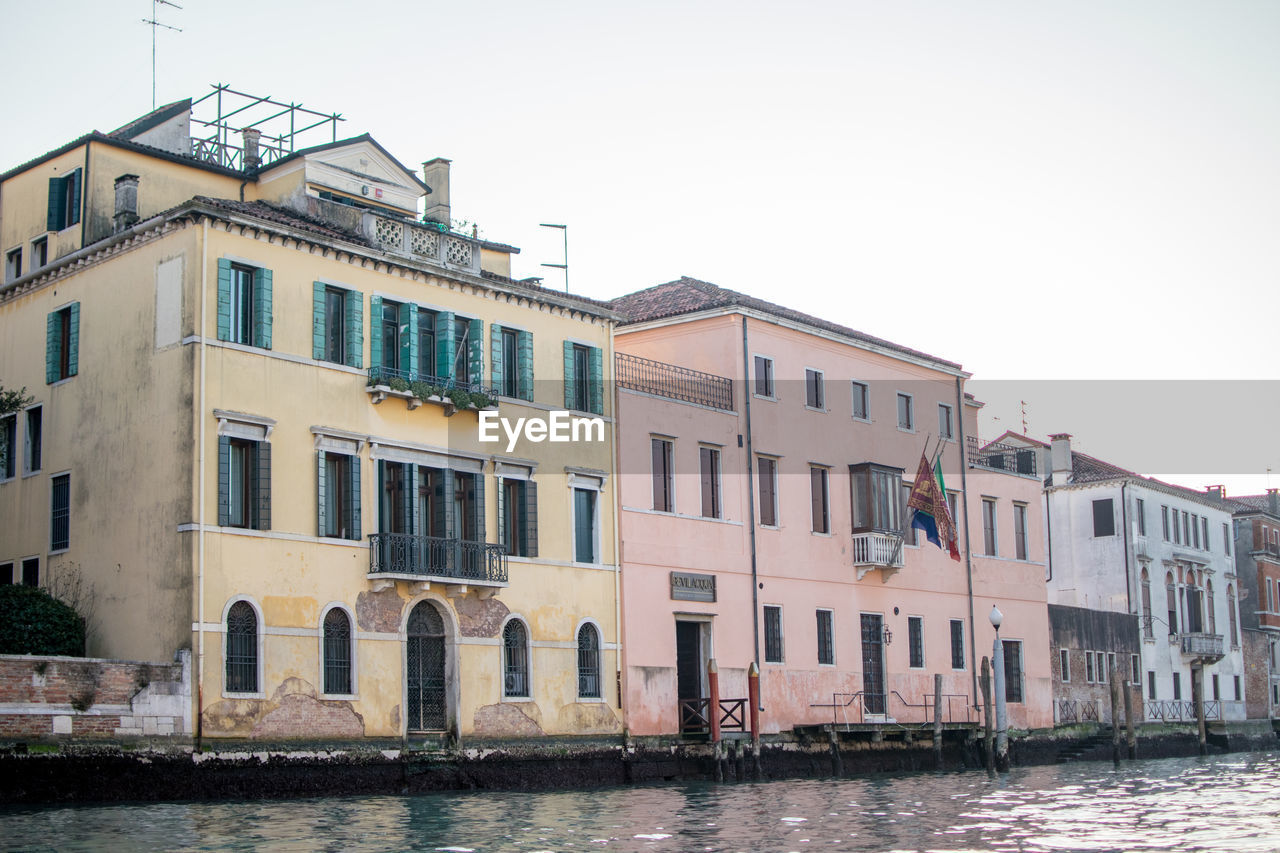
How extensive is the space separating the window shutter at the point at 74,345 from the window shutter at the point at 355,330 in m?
4.59

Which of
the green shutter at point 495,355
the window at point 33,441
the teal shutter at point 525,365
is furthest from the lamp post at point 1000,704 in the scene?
the window at point 33,441

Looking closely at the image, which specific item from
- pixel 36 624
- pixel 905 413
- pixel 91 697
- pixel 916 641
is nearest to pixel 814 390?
pixel 905 413

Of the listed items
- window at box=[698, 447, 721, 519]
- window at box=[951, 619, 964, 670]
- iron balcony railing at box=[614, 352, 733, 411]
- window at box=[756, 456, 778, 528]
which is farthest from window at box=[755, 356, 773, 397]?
window at box=[951, 619, 964, 670]

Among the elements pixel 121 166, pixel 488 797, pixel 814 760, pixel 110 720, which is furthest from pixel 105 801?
pixel 814 760

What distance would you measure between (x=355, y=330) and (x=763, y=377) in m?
11.5

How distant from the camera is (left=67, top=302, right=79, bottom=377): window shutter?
27.2m

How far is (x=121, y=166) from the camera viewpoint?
2805 cm

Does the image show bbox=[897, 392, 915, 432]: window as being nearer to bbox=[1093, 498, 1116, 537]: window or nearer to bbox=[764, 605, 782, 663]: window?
bbox=[764, 605, 782, 663]: window

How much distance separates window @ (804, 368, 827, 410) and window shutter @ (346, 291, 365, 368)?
12932mm

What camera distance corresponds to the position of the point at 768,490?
35.8 meters

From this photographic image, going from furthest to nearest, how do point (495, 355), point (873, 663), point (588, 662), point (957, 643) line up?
point (957, 643) → point (873, 663) → point (588, 662) → point (495, 355)

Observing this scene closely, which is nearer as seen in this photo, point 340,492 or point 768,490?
point 340,492

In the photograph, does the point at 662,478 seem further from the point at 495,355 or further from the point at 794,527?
the point at 495,355

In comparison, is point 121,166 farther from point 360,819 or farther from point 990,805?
point 990,805
